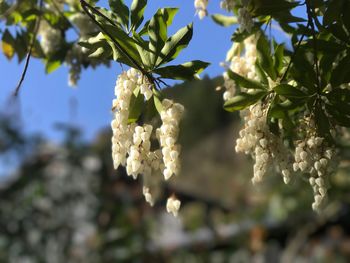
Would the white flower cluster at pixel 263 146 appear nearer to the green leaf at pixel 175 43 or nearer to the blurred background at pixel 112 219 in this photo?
the green leaf at pixel 175 43

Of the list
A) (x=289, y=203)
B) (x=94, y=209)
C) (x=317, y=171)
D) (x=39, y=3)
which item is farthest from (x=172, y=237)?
(x=317, y=171)

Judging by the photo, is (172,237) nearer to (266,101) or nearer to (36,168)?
(36,168)

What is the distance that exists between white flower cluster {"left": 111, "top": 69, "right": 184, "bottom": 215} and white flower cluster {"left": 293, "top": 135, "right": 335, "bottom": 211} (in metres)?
0.27

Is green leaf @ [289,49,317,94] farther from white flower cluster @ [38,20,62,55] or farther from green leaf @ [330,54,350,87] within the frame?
white flower cluster @ [38,20,62,55]

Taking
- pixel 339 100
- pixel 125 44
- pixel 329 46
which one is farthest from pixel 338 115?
pixel 125 44

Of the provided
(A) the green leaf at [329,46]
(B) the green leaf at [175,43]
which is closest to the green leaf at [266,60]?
(A) the green leaf at [329,46]

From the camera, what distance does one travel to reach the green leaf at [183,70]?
120 cm

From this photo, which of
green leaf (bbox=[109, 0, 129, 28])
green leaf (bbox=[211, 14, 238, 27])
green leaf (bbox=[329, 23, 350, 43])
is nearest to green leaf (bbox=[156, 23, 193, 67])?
green leaf (bbox=[109, 0, 129, 28])

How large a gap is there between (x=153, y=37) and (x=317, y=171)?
435 mm

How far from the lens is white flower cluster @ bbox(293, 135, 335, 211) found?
121 centimetres

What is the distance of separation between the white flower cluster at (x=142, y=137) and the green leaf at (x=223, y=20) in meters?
0.54

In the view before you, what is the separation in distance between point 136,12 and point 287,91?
1.16ft

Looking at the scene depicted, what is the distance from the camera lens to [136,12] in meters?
1.22

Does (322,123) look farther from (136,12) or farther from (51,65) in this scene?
(51,65)
